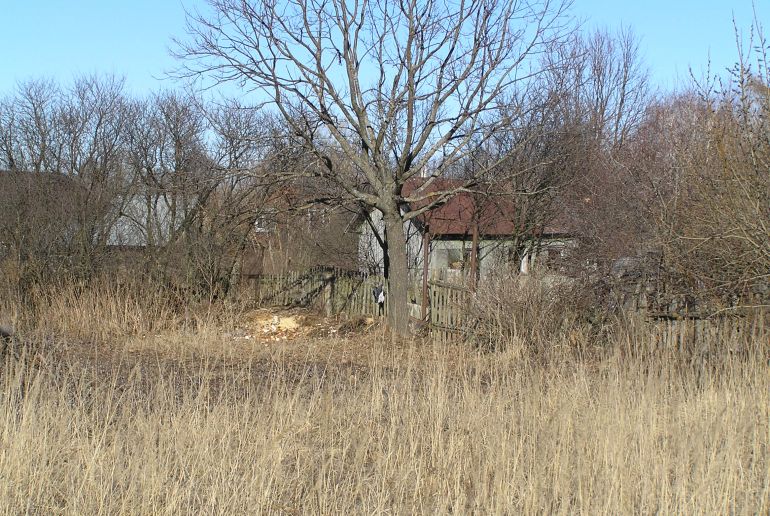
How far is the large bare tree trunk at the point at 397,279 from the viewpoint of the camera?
13844 millimetres

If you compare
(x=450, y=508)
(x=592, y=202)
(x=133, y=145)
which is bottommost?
(x=450, y=508)

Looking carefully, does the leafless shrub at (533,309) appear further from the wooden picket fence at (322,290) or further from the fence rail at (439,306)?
the wooden picket fence at (322,290)

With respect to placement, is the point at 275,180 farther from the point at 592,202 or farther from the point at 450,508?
the point at 450,508

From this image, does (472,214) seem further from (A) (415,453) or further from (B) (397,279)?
(A) (415,453)

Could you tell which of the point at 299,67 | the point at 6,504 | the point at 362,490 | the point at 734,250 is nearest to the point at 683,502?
the point at 362,490

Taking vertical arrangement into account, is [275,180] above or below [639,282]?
above

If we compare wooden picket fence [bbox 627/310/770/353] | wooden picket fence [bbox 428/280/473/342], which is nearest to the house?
wooden picket fence [bbox 428/280/473/342]

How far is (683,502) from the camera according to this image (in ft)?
13.2

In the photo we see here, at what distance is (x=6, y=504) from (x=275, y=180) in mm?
10971

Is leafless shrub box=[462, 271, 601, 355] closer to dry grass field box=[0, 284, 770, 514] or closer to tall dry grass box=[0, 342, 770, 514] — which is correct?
dry grass field box=[0, 284, 770, 514]

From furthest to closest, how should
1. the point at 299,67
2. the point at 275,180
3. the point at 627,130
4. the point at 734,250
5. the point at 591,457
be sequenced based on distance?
the point at 627,130 < the point at 275,180 < the point at 299,67 < the point at 734,250 < the point at 591,457

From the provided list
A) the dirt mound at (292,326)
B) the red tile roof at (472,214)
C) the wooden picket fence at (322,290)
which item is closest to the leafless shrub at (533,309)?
the dirt mound at (292,326)

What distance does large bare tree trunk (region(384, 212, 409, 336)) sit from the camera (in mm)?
13844

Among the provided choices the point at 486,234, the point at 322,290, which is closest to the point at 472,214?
the point at 486,234
